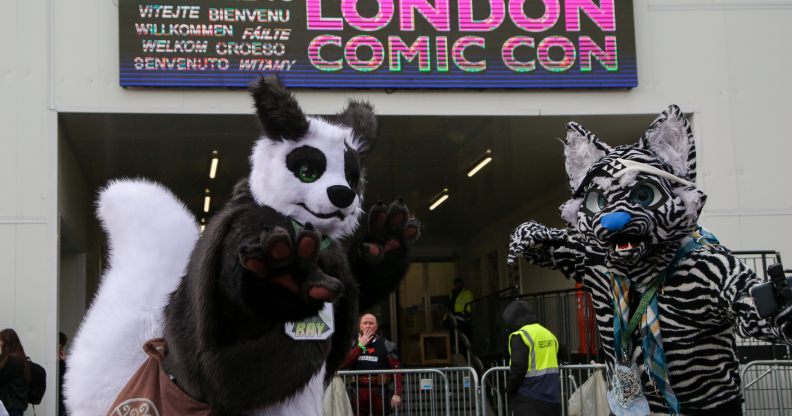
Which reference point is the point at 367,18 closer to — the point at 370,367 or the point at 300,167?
the point at 370,367

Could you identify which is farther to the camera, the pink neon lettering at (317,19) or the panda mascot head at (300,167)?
the pink neon lettering at (317,19)

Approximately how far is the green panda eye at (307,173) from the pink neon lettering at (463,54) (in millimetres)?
8335

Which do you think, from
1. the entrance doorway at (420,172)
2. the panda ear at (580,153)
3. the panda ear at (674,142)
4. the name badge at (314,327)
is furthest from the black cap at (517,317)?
the name badge at (314,327)

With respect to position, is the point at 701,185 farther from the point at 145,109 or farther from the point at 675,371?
the point at 675,371

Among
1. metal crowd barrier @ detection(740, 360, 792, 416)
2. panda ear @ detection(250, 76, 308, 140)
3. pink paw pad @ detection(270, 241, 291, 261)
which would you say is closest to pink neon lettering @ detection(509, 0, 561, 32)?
metal crowd barrier @ detection(740, 360, 792, 416)

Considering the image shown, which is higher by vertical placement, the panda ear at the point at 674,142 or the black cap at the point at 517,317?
the panda ear at the point at 674,142

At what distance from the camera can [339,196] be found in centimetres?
428

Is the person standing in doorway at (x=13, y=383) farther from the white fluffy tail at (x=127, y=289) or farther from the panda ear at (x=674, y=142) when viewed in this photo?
the panda ear at (x=674, y=142)

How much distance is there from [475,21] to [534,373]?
17.2 feet

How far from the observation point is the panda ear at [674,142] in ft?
16.1

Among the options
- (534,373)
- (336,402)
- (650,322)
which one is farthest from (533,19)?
(650,322)

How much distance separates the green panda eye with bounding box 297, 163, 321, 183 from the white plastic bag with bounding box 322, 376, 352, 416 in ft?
17.8

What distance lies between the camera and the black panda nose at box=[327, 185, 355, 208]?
4.28m

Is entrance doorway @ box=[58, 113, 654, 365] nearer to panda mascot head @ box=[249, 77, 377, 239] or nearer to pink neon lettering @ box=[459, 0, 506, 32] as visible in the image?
pink neon lettering @ box=[459, 0, 506, 32]
